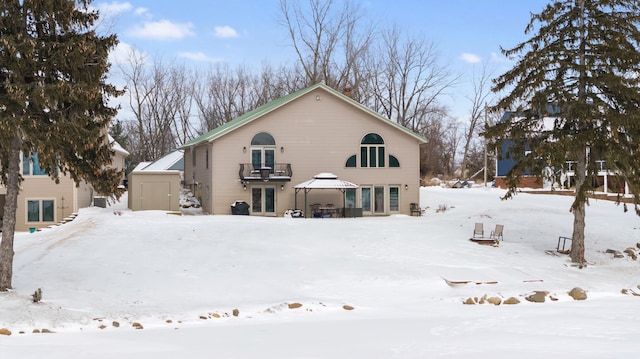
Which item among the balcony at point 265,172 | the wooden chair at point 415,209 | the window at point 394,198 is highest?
the balcony at point 265,172

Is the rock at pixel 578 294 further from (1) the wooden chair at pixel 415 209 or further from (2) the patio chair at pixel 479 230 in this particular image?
(1) the wooden chair at pixel 415 209

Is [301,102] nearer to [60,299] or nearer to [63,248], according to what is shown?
[63,248]

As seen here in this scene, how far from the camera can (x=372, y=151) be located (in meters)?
30.3

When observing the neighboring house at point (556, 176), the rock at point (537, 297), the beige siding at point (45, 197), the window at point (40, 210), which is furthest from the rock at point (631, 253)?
the window at point (40, 210)

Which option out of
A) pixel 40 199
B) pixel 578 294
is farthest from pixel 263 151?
pixel 578 294

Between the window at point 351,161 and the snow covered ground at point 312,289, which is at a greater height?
the window at point 351,161

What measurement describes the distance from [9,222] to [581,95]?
721 inches

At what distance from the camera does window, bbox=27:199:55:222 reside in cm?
2722

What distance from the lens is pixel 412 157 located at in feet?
101

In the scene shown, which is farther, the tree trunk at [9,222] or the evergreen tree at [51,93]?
the tree trunk at [9,222]

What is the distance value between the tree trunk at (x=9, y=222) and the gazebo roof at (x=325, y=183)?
1489cm

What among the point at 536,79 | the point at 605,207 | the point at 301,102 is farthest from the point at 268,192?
the point at 605,207

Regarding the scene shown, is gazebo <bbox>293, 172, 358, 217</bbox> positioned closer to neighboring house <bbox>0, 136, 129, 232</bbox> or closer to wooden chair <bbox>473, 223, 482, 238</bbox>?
wooden chair <bbox>473, 223, 482, 238</bbox>

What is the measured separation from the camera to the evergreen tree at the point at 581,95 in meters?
19.4
